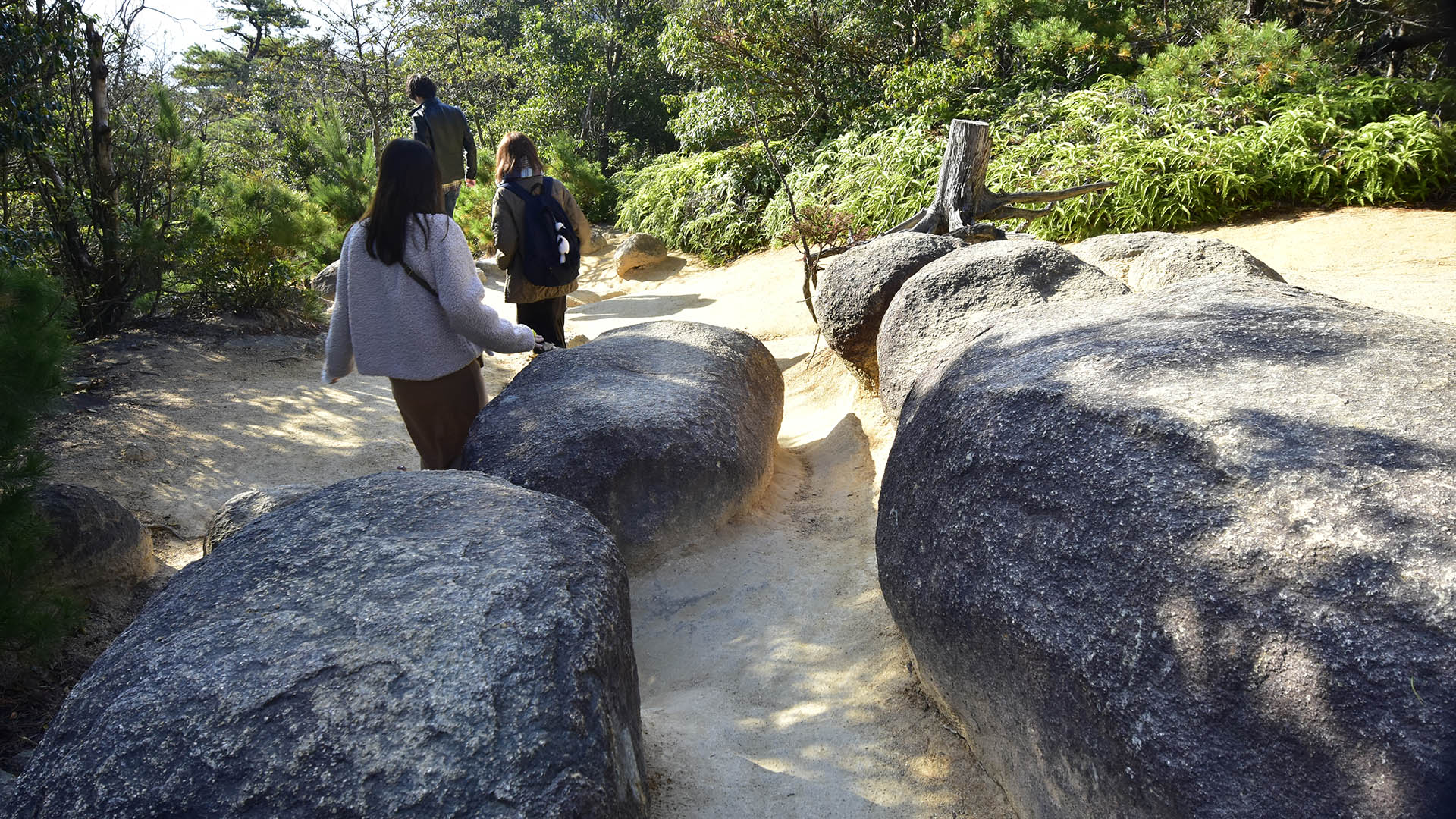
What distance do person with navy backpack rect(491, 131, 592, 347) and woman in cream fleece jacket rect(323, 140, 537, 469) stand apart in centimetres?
144

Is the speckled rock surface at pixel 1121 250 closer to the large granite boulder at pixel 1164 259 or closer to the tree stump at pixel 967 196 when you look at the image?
the large granite boulder at pixel 1164 259

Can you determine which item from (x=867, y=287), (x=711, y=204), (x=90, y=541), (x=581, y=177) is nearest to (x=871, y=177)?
(x=711, y=204)

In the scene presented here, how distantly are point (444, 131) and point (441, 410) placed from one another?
4.50 m

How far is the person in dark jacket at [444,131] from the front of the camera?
22.8 feet

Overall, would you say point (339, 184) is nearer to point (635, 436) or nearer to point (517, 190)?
point (517, 190)

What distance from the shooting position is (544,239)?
4.62 meters

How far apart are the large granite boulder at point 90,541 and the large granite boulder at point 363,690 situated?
1.78 metres

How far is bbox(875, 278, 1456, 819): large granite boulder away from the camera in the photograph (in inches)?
54.2

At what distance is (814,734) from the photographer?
2463mm

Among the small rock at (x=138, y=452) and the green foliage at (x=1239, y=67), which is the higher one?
the green foliage at (x=1239, y=67)

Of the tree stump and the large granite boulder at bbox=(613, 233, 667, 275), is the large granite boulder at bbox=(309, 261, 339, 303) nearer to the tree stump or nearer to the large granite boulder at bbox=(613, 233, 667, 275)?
the large granite boulder at bbox=(613, 233, 667, 275)

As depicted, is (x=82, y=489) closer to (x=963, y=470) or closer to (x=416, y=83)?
(x=963, y=470)

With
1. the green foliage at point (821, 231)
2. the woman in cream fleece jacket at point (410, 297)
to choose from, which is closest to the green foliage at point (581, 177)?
the green foliage at point (821, 231)

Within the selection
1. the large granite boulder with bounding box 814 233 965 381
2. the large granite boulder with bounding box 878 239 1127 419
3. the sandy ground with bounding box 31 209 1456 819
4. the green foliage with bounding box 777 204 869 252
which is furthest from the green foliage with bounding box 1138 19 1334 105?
the large granite boulder with bounding box 878 239 1127 419
